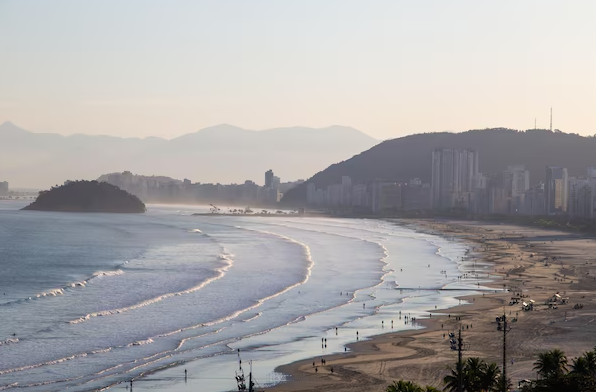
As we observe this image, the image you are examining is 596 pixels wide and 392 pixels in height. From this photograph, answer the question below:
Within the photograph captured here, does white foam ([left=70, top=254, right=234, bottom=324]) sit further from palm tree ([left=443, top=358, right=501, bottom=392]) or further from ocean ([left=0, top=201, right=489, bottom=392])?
palm tree ([left=443, top=358, right=501, bottom=392])

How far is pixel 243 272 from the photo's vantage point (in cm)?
9694

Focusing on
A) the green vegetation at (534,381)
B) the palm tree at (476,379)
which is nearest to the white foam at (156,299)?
the green vegetation at (534,381)

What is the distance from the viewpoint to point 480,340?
5666cm

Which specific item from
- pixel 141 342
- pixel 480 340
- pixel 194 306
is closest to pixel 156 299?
pixel 194 306

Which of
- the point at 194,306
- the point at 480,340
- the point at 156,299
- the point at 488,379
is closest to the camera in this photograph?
the point at 488,379

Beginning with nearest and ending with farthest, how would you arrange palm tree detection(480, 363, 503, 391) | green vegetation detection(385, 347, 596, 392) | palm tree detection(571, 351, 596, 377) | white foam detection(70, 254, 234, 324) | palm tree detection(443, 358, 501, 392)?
green vegetation detection(385, 347, 596, 392) < palm tree detection(443, 358, 501, 392) < palm tree detection(480, 363, 503, 391) < palm tree detection(571, 351, 596, 377) < white foam detection(70, 254, 234, 324)

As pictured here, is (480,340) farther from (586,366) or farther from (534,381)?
(534,381)

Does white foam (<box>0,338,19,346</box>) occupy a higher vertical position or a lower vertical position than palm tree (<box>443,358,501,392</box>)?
lower

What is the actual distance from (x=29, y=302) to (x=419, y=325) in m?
34.5

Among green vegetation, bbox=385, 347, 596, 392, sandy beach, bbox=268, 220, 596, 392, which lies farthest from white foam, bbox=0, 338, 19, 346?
green vegetation, bbox=385, 347, 596, 392

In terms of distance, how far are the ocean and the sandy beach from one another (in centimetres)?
209

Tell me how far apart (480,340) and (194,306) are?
83.9 ft

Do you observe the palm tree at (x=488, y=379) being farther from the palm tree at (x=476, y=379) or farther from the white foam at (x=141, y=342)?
the white foam at (x=141, y=342)

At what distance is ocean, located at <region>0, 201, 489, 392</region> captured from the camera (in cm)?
4706
